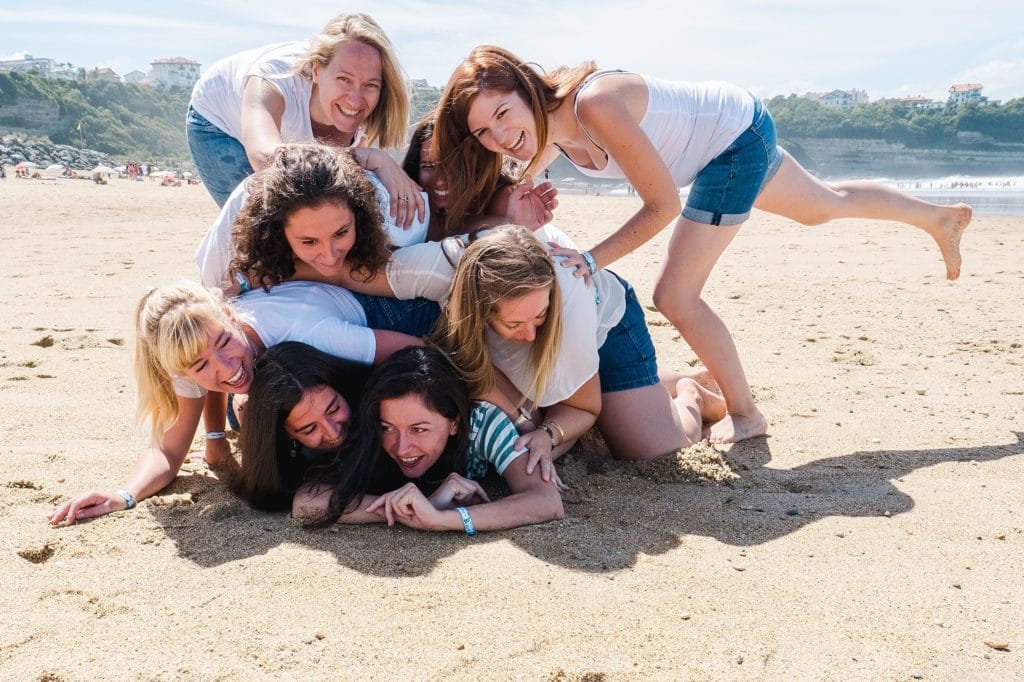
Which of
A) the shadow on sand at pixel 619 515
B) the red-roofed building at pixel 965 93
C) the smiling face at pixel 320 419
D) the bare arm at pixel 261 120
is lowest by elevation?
the shadow on sand at pixel 619 515

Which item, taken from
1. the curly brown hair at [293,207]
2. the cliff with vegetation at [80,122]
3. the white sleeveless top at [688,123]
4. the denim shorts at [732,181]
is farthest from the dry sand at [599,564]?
the cliff with vegetation at [80,122]

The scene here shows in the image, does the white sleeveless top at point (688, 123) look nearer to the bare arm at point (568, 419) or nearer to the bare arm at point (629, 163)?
the bare arm at point (629, 163)

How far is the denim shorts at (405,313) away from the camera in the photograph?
314cm

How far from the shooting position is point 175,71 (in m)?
119

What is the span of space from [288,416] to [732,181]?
2.13 metres

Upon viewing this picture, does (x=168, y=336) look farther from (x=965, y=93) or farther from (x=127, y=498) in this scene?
(x=965, y=93)

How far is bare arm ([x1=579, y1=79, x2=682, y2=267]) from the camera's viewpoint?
10.5 ft

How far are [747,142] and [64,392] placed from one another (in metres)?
3.43

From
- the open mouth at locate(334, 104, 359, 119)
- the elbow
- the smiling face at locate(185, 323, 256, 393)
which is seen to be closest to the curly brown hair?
the smiling face at locate(185, 323, 256, 393)

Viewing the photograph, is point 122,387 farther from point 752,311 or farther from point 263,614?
point 752,311

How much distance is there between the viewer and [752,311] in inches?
239

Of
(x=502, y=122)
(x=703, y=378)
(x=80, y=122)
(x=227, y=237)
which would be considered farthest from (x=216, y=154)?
(x=80, y=122)

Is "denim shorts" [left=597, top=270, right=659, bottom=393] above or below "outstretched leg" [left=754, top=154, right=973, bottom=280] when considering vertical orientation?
below

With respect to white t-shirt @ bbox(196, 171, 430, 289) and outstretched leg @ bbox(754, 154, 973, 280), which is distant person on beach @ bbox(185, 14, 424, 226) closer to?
white t-shirt @ bbox(196, 171, 430, 289)
